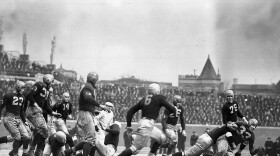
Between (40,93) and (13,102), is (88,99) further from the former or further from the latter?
(13,102)

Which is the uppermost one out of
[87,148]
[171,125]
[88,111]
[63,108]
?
[88,111]

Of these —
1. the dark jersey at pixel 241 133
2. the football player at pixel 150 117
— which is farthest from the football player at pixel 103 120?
the dark jersey at pixel 241 133

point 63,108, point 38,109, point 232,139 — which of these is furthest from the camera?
point 63,108

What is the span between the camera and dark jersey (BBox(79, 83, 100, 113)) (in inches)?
416

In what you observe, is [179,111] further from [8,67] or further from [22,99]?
[8,67]

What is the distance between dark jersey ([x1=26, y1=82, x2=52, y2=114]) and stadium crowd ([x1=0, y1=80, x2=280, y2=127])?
16307 millimetres

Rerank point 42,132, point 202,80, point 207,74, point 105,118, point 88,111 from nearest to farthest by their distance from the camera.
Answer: point 88,111 → point 42,132 → point 105,118 → point 207,74 → point 202,80

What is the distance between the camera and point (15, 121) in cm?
1260

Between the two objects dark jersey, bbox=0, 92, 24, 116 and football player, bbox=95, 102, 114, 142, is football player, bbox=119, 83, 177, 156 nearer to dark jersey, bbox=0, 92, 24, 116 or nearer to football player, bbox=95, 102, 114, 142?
football player, bbox=95, 102, 114, 142

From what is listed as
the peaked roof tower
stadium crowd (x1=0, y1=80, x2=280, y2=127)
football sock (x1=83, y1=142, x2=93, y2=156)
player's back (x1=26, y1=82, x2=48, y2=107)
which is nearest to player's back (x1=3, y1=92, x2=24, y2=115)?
player's back (x1=26, y1=82, x2=48, y2=107)

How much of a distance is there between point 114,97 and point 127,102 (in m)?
1.04

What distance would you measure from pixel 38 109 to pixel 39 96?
1.14 ft

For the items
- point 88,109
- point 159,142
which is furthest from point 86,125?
point 159,142

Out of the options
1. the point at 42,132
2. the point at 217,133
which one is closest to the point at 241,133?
the point at 217,133
